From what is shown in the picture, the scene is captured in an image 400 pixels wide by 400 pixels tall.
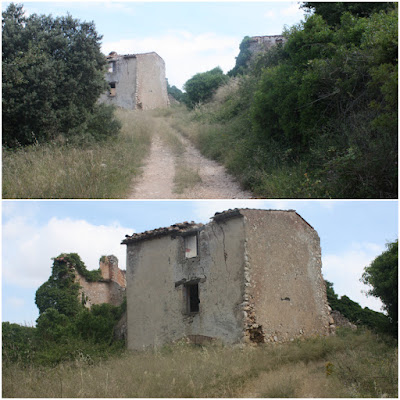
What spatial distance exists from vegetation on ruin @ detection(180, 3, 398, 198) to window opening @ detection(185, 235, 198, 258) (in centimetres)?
275

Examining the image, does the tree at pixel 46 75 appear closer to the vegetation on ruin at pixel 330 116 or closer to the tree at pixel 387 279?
the vegetation on ruin at pixel 330 116

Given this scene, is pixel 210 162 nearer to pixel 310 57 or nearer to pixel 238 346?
pixel 310 57

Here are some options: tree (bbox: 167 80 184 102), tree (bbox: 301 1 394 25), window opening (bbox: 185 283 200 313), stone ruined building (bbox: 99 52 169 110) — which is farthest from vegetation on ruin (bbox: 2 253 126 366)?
tree (bbox: 167 80 184 102)

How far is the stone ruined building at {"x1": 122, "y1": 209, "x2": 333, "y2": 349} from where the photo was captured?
13422 mm

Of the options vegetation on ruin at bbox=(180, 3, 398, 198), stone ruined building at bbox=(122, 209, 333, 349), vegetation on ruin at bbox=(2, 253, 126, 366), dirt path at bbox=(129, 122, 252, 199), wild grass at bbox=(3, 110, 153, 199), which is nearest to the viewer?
vegetation on ruin at bbox=(180, 3, 398, 198)

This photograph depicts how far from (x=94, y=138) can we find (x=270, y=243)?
7.73 metres

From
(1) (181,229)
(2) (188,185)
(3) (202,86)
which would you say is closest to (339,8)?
(2) (188,185)

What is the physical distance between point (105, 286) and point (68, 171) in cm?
943

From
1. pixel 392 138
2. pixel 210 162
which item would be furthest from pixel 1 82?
pixel 392 138

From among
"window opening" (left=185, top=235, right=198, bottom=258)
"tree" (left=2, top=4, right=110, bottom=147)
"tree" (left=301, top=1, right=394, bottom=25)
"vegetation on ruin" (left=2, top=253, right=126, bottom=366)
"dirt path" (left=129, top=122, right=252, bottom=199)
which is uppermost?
"tree" (left=301, top=1, right=394, bottom=25)

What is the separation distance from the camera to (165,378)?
9.65 metres

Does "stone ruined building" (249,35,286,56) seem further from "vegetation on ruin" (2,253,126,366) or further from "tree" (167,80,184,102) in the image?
"vegetation on ruin" (2,253,126,366)

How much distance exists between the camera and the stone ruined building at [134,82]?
36.3 m

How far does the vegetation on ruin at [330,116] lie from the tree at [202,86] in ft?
54.5
